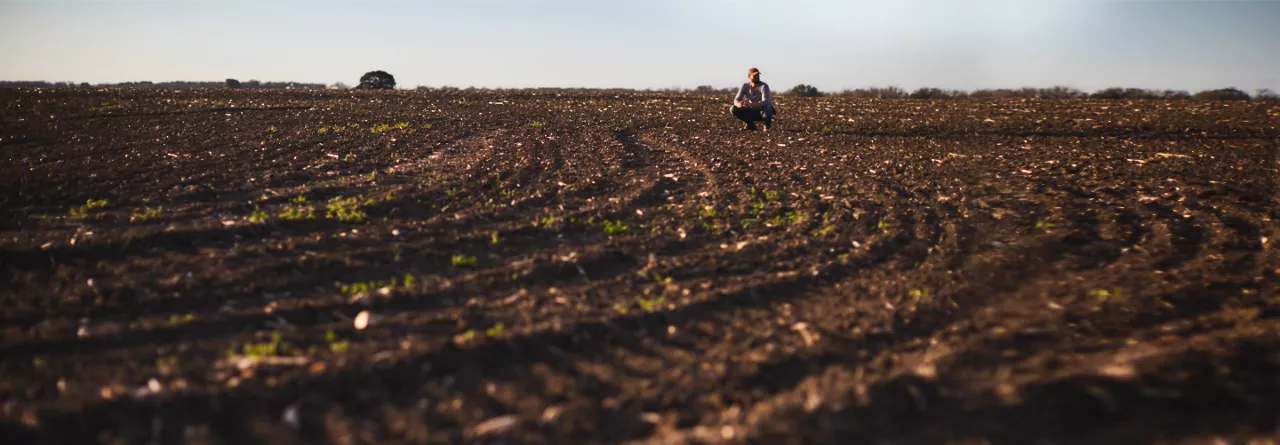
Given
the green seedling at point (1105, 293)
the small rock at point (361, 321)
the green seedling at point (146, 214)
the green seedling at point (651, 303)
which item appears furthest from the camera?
the green seedling at point (146, 214)

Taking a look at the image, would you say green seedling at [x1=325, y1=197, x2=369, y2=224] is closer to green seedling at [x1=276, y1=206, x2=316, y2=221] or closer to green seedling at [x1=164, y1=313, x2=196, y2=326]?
green seedling at [x1=276, y1=206, x2=316, y2=221]

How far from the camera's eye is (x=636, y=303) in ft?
23.8

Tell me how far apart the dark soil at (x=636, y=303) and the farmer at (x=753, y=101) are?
7.45 meters

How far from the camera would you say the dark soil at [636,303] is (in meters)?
5.08

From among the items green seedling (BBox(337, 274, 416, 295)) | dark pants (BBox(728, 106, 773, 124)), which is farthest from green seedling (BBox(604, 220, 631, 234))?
dark pants (BBox(728, 106, 773, 124))

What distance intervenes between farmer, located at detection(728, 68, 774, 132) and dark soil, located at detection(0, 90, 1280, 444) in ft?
24.5

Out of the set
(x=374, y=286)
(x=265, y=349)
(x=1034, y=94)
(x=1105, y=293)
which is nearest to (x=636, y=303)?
(x=374, y=286)

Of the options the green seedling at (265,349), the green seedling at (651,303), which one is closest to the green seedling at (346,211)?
the green seedling at (265,349)

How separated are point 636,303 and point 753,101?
1752 cm

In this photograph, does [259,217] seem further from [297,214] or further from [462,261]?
[462,261]

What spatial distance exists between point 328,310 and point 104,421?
2.20m

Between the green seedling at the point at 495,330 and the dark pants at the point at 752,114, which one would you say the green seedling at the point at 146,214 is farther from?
the dark pants at the point at 752,114

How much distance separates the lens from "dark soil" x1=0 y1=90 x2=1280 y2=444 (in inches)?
200

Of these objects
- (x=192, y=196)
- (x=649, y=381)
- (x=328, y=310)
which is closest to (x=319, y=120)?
(x=192, y=196)
